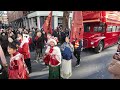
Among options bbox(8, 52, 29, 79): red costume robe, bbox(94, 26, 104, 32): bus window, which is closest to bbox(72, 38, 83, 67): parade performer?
bbox(94, 26, 104, 32): bus window

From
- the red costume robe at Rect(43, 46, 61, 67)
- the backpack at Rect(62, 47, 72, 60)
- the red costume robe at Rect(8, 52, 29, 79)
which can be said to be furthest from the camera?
the backpack at Rect(62, 47, 72, 60)

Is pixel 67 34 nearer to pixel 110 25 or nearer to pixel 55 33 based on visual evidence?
pixel 55 33

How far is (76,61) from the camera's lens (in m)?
4.53

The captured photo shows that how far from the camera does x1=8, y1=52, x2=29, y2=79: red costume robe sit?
3.12 m

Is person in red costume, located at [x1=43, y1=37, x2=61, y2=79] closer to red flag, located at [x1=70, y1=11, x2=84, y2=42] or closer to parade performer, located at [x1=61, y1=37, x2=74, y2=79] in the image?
parade performer, located at [x1=61, y1=37, x2=74, y2=79]

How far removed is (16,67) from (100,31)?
335cm

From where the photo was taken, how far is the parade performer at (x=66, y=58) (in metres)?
3.97

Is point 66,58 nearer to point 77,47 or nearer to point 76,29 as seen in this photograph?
point 77,47

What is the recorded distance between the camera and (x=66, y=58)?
404 cm

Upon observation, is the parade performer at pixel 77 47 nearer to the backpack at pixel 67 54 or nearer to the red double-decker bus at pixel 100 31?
the backpack at pixel 67 54

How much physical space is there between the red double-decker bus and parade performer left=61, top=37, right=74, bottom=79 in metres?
1.22
